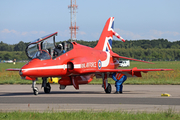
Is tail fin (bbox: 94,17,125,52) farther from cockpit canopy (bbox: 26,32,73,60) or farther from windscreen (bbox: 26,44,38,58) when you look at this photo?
windscreen (bbox: 26,44,38,58)

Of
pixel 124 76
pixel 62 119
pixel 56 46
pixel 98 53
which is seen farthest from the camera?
pixel 98 53

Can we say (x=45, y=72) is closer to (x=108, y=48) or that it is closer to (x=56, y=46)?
(x=56, y=46)

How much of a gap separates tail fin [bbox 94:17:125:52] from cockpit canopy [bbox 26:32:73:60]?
7396mm

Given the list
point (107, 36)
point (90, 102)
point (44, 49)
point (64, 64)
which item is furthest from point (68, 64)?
point (107, 36)

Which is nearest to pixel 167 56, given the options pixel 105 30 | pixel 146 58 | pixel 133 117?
pixel 146 58

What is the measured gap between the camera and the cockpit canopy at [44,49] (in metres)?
20.2

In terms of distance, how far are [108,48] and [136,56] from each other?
13497cm

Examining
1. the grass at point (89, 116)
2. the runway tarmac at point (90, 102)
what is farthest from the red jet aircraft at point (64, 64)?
the grass at point (89, 116)

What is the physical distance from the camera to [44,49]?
20.6 meters

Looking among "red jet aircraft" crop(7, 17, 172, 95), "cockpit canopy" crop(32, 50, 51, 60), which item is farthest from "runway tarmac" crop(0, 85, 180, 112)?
"cockpit canopy" crop(32, 50, 51, 60)

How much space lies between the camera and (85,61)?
74.5 feet

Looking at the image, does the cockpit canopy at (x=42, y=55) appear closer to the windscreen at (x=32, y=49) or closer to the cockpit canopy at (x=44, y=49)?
the cockpit canopy at (x=44, y=49)

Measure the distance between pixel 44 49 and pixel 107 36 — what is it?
9594 millimetres

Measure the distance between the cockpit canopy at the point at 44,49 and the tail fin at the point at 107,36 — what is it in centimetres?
740
